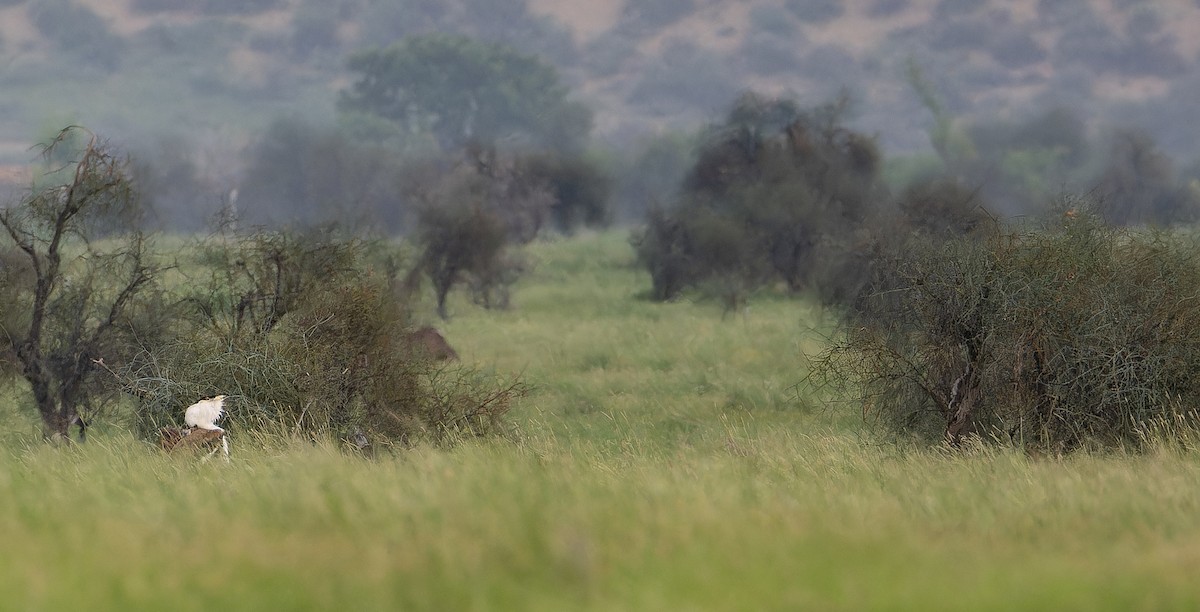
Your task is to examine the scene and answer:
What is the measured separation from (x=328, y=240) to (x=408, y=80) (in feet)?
407

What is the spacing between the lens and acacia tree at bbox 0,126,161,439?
47.0 feet

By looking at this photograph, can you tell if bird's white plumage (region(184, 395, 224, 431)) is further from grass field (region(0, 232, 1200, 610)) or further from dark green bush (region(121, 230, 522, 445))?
grass field (region(0, 232, 1200, 610))

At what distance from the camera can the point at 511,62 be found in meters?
143

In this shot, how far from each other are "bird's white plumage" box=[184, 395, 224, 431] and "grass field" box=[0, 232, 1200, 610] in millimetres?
562

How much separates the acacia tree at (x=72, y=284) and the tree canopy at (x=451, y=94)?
4743 inches

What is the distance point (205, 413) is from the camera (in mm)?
11734

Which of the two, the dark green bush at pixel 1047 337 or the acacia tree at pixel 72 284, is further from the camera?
the acacia tree at pixel 72 284

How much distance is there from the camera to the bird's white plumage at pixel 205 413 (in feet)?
38.2

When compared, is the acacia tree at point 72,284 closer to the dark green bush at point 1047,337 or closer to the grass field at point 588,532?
the grass field at point 588,532

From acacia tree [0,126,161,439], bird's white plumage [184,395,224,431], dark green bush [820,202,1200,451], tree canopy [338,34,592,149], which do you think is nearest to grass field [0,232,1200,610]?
bird's white plumage [184,395,224,431]

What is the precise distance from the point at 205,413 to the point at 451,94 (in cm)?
13093

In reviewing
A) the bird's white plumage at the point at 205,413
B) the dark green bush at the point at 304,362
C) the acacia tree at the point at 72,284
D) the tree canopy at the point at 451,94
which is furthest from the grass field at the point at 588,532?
the tree canopy at the point at 451,94

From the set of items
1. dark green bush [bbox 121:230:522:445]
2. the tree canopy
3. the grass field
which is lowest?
the tree canopy

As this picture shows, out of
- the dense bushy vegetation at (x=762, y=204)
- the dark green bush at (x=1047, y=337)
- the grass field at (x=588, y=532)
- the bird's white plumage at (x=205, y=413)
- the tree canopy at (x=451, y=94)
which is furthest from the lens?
the tree canopy at (x=451, y=94)
